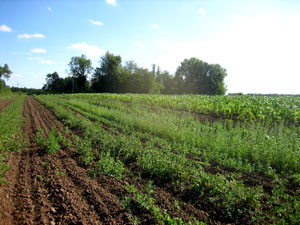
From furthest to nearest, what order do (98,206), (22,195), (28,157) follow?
1. (28,157)
2. (22,195)
3. (98,206)

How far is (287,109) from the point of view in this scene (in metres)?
11.9

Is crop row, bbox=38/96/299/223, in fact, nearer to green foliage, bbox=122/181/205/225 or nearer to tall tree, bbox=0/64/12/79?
green foliage, bbox=122/181/205/225

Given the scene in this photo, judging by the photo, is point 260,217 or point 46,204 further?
point 46,204

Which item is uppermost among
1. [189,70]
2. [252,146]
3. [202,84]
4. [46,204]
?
[189,70]

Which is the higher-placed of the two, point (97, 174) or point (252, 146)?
point (252, 146)

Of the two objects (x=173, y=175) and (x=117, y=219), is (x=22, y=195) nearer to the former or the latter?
(x=117, y=219)

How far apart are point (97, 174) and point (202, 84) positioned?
2356 inches

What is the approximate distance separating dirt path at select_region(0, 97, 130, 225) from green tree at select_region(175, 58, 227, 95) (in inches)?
2320

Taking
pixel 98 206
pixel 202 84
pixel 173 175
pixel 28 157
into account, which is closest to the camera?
pixel 98 206

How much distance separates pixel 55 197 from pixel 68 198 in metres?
0.30

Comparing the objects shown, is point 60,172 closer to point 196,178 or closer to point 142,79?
point 196,178

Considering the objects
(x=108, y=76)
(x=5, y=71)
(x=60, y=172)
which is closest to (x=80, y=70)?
(x=108, y=76)

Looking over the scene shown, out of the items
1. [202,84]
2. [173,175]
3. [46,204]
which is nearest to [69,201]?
[46,204]

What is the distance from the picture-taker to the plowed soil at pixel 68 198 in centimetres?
300
